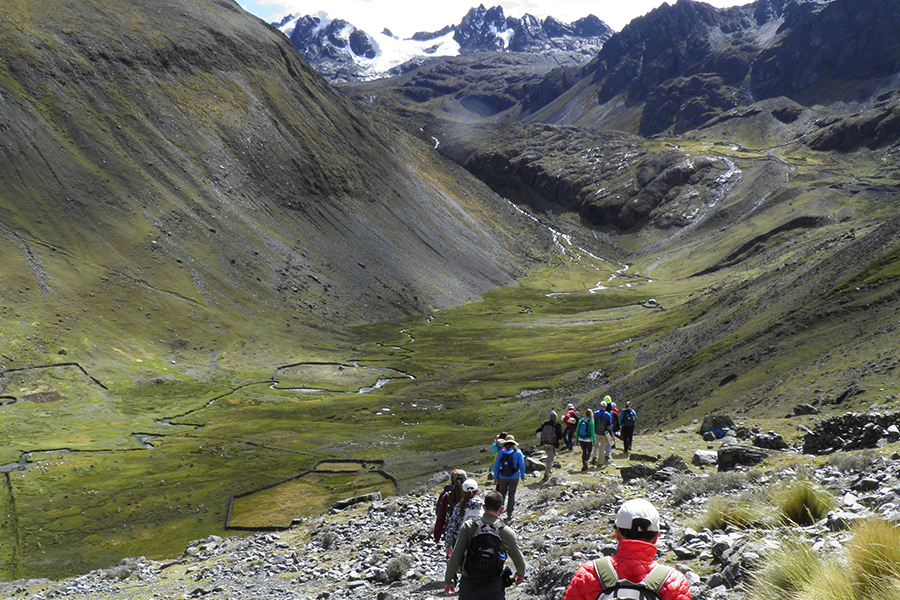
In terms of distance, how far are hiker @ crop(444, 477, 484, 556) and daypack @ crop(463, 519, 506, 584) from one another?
203 cm

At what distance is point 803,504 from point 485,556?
7.30 metres

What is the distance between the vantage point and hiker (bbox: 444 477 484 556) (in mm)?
13588

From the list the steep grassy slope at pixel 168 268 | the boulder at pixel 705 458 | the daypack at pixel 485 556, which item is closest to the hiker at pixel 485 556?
the daypack at pixel 485 556

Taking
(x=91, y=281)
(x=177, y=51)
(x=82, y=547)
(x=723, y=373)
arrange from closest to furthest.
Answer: (x=82, y=547) < (x=723, y=373) < (x=91, y=281) < (x=177, y=51)

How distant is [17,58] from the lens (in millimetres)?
124125

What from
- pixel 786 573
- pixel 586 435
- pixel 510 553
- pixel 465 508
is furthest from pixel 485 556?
pixel 586 435

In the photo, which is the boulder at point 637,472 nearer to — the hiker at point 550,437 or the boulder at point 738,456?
the boulder at point 738,456

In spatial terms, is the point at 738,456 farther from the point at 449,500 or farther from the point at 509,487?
the point at 449,500

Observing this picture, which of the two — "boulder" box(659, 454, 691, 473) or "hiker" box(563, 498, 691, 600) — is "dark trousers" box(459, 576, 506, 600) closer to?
"hiker" box(563, 498, 691, 600)

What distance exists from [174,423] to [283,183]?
95.2 meters

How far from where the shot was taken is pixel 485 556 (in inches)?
412

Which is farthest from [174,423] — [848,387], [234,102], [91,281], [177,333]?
[234,102]

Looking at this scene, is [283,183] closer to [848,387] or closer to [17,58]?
[17,58]

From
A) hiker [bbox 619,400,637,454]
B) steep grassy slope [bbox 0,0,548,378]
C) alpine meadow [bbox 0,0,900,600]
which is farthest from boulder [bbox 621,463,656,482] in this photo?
steep grassy slope [bbox 0,0,548,378]
